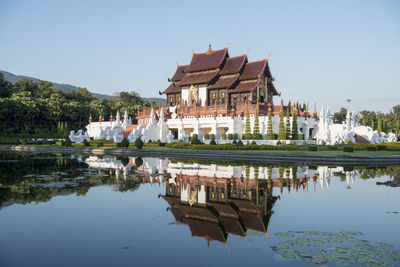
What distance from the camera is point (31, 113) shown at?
63.1 meters

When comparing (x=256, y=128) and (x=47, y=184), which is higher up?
(x=256, y=128)

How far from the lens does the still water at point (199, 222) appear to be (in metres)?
6.55

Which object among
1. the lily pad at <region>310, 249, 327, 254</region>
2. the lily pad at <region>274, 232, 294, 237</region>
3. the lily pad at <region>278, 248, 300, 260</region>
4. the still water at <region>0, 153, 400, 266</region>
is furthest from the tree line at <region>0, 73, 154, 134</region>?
the lily pad at <region>310, 249, 327, 254</region>

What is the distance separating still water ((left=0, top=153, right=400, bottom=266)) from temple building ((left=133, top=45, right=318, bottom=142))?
26176mm

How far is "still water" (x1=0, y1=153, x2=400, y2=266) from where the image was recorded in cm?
655

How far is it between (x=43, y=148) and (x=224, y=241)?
4026cm

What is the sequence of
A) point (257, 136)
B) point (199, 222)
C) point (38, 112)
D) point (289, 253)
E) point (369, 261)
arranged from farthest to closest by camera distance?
point (38, 112), point (257, 136), point (199, 222), point (289, 253), point (369, 261)

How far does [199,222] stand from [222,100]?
141 ft

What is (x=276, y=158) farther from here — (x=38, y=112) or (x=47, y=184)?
(x=38, y=112)

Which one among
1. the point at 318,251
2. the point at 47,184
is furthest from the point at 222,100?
the point at 318,251

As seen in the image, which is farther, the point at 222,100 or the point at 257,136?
the point at 222,100

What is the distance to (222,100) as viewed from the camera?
168ft

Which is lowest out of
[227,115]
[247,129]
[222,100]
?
[247,129]

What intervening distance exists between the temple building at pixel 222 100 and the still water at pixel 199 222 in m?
26.2
